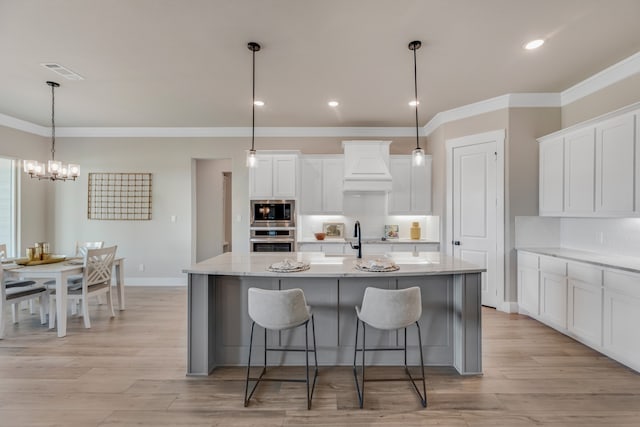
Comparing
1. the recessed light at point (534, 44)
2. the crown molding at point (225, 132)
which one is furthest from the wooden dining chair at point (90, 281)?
the recessed light at point (534, 44)

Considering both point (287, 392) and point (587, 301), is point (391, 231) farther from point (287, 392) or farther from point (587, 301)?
point (287, 392)

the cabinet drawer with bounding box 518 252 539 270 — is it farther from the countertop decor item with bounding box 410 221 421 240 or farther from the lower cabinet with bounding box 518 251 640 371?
the countertop decor item with bounding box 410 221 421 240

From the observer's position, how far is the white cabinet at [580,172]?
325cm

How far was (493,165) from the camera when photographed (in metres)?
4.27

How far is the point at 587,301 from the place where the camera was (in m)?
3.01

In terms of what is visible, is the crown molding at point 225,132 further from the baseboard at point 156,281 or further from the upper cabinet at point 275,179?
the baseboard at point 156,281

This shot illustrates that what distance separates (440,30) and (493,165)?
2280 mm

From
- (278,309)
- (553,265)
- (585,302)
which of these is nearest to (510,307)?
(553,265)

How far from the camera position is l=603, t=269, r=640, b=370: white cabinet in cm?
255

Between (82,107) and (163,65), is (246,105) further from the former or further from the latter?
(82,107)

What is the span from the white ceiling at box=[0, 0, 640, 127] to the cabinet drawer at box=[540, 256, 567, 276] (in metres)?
2.06

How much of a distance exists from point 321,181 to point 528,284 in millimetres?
3262

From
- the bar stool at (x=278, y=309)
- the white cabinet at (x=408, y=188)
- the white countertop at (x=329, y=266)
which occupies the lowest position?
the bar stool at (x=278, y=309)

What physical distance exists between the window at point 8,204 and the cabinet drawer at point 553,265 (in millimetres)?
7717
